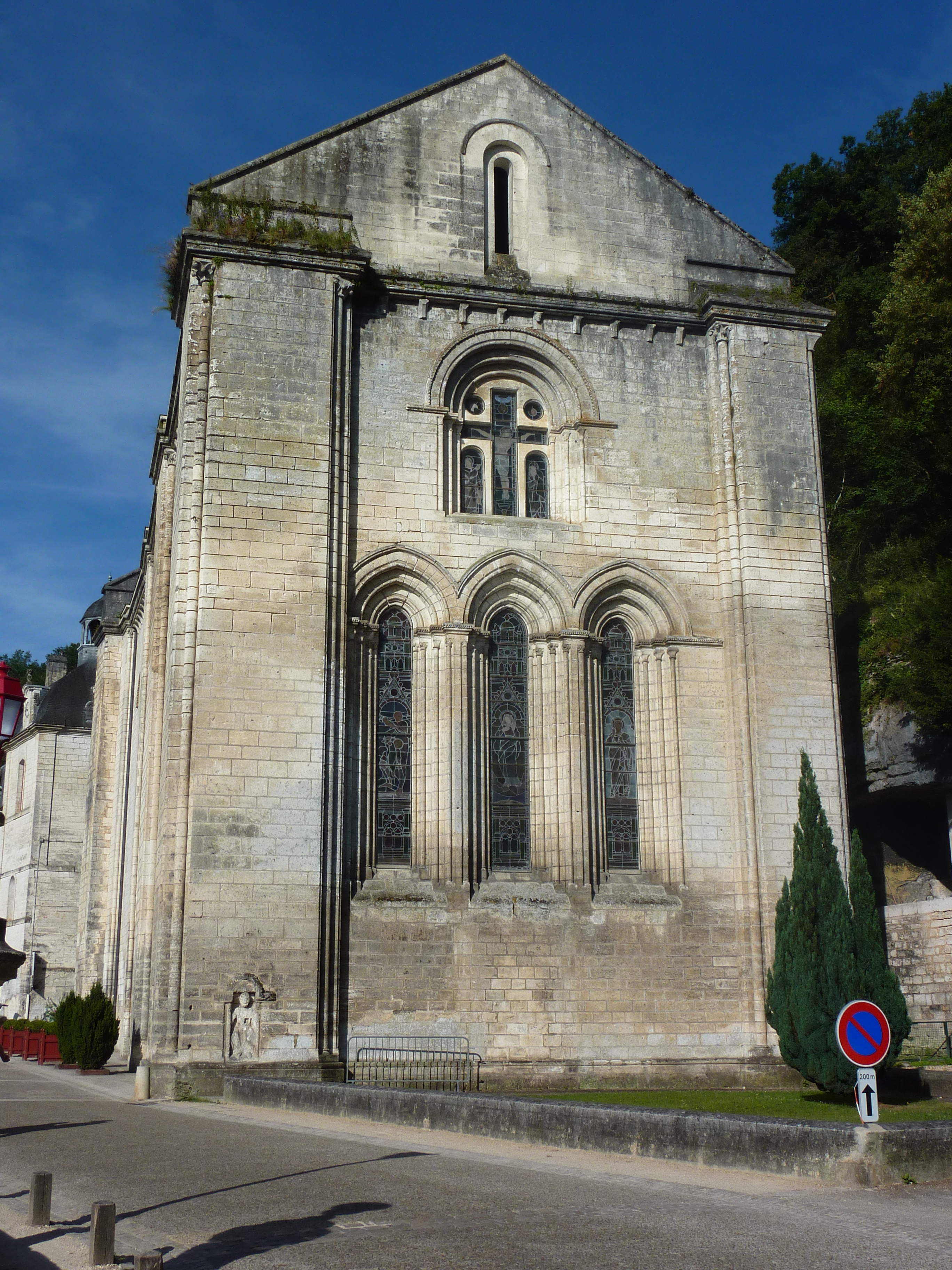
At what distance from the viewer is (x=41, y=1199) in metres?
7.03

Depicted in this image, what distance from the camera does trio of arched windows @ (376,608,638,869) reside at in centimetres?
1723

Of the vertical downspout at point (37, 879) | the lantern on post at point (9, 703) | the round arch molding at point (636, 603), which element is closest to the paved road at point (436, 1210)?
the lantern on post at point (9, 703)

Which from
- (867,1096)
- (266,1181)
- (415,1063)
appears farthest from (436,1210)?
(415,1063)

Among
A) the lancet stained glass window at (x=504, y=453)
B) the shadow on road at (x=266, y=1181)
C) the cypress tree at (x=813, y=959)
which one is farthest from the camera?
the lancet stained glass window at (x=504, y=453)

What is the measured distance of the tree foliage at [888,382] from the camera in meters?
21.9

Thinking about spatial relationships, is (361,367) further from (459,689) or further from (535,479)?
(459,689)

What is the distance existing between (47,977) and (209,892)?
24330mm

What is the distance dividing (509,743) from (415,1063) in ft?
14.4

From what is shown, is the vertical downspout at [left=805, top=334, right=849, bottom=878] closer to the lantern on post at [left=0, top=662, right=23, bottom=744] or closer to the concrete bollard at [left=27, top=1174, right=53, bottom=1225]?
the lantern on post at [left=0, top=662, right=23, bottom=744]

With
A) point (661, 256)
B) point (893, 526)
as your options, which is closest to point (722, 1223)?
point (661, 256)

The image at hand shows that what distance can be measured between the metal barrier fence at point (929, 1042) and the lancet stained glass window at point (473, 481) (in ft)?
34.1

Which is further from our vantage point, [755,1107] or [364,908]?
[364,908]

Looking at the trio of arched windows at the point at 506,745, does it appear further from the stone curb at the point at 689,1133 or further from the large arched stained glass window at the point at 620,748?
the stone curb at the point at 689,1133

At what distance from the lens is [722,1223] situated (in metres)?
7.09
